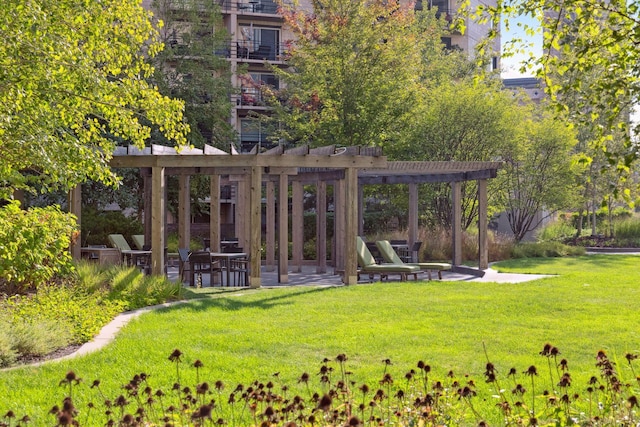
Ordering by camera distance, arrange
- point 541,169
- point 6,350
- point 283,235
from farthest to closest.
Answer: point 541,169
point 283,235
point 6,350

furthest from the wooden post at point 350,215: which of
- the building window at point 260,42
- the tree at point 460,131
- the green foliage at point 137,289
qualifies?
the building window at point 260,42

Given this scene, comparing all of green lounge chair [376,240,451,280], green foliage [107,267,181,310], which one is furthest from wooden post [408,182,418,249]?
green foliage [107,267,181,310]

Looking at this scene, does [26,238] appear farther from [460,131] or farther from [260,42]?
[260,42]

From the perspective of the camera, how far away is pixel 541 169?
26.4m

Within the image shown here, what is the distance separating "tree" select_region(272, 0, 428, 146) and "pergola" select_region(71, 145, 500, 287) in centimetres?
250

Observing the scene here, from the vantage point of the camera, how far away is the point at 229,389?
591cm

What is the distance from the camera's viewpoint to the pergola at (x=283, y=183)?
13.9 meters

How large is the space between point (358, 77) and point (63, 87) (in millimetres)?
14994

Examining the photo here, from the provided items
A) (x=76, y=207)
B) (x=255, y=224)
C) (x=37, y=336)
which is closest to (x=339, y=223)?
(x=255, y=224)

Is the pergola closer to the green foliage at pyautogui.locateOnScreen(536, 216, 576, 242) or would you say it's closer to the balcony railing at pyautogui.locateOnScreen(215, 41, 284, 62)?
the green foliage at pyautogui.locateOnScreen(536, 216, 576, 242)

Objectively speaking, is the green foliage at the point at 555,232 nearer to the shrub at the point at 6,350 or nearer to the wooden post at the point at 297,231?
the wooden post at the point at 297,231

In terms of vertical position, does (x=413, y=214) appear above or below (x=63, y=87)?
below

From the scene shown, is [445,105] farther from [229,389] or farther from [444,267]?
[229,389]

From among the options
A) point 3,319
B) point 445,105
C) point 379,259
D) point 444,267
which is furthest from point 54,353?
point 445,105
